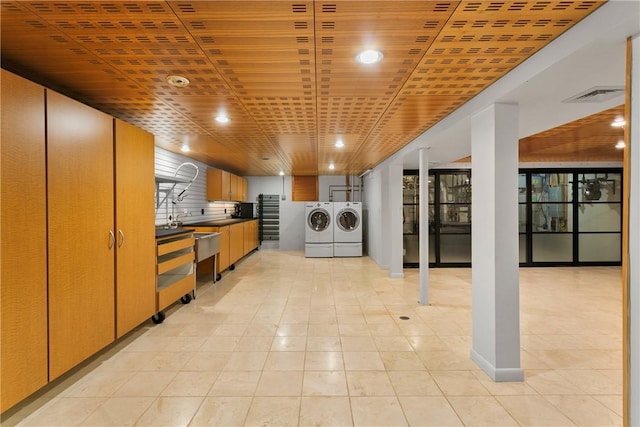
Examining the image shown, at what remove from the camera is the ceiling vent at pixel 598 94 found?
6.71ft

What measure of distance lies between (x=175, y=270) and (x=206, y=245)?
738 mm

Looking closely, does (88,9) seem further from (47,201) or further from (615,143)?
(615,143)

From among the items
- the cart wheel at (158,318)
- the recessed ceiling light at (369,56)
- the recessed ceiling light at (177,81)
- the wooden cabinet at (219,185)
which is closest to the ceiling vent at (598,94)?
the recessed ceiling light at (369,56)

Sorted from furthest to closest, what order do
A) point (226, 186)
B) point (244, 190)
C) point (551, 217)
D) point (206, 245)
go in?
point (244, 190)
point (226, 186)
point (551, 217)
point (206, 245)

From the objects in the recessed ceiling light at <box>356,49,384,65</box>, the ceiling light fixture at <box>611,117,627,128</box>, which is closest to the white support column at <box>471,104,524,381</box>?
the recessed ceiling light at <box>356,49,384,65</box>

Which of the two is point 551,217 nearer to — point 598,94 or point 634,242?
point 598,94

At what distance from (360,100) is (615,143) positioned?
15.8ft

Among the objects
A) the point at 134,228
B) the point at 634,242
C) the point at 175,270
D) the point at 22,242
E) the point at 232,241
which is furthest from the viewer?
the point at 232,241

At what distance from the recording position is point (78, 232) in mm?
2260

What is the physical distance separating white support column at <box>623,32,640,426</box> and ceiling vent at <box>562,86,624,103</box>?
0.83m

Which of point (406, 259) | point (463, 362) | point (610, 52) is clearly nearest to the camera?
point (610, 52)

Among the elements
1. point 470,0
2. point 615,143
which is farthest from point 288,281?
point 615,143

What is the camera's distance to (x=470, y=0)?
55.2 inches

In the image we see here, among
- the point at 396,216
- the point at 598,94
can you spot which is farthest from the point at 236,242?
the point at 598,94
